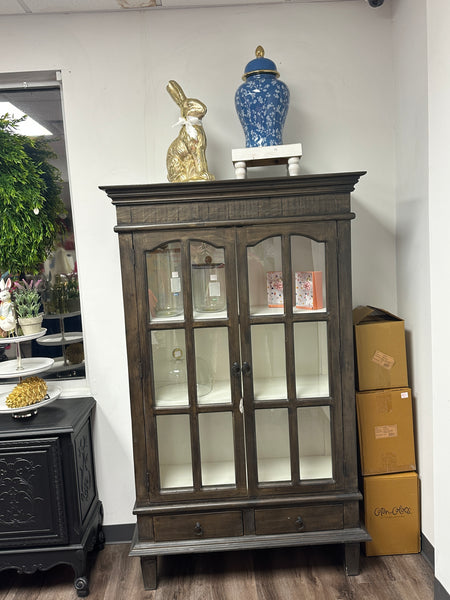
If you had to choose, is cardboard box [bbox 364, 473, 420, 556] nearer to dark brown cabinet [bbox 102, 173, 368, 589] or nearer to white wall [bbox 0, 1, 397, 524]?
dark brown cabinet [bbox 102, 173, 368, 589]

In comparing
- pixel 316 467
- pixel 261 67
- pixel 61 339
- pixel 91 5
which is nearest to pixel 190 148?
pixel 261 67

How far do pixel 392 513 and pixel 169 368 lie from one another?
1.29m

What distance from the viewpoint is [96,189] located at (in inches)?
98.7

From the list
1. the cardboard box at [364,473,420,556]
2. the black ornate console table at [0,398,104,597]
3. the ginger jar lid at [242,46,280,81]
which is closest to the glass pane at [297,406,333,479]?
the cardboard box at [364,473,420,556]

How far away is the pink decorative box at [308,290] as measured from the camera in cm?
216

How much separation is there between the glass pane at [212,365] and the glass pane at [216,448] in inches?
3.4

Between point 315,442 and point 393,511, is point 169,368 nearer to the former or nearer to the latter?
point 315,442

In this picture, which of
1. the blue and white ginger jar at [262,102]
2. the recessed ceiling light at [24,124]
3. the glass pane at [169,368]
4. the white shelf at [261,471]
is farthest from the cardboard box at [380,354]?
the recessed ceiling light at [24,124]

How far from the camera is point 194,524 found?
2.21 metres

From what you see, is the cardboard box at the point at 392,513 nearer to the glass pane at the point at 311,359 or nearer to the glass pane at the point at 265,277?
the glass pane at the point at 311,359

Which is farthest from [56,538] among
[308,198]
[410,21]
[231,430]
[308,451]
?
[410,21]

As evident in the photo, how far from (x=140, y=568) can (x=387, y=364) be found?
5.16 ft

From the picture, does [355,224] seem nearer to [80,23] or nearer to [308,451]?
[308,451]

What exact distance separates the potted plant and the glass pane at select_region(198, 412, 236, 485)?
95cm
